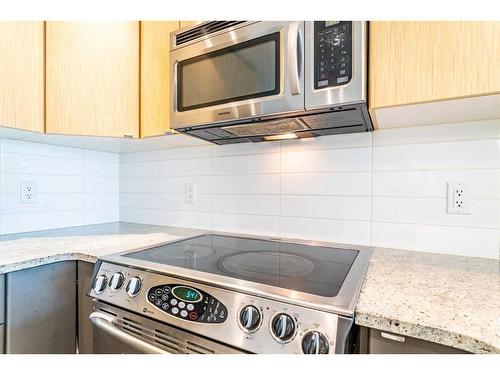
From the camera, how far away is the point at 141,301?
2.39ft

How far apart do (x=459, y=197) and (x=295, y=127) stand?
24.7 inches

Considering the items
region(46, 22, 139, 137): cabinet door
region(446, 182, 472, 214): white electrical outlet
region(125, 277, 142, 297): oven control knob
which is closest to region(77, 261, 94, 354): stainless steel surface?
region(125, 277, 142, 297): oven control knob

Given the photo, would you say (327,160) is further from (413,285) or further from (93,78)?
(93,78)

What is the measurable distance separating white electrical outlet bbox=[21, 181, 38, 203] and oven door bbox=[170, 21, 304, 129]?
34.9 inches

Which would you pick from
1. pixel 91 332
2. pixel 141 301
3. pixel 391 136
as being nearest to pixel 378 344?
pixel 141 301

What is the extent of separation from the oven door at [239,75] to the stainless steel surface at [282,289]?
511 millimetres

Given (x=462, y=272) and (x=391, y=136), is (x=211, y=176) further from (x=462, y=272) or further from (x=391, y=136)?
(x=462, y=272)

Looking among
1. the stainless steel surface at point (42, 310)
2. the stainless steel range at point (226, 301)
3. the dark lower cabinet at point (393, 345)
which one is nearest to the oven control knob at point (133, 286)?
the stainless steel range at point (226, 301)

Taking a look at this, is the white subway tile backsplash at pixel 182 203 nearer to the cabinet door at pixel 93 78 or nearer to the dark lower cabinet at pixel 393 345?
the cabinet door at pixel 93 78

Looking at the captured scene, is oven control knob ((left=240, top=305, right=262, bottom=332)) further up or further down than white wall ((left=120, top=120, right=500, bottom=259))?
further down

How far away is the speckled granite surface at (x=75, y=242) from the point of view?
0.88 metres

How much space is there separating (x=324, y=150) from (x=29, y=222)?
1.49 meters

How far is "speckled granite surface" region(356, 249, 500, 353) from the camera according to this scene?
1.50 feet

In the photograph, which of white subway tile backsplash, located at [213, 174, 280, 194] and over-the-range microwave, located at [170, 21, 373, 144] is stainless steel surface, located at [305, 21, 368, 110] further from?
white subway tile backsplash, located at [213, 174, 280, 194]
